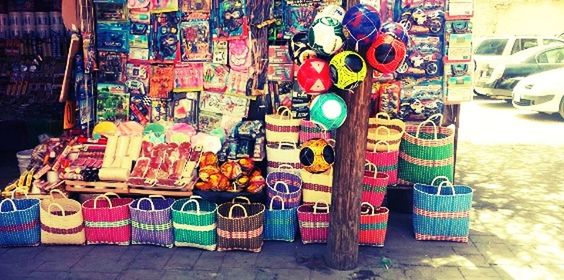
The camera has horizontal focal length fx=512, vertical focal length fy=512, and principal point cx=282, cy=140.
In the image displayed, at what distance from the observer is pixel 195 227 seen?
497 cm

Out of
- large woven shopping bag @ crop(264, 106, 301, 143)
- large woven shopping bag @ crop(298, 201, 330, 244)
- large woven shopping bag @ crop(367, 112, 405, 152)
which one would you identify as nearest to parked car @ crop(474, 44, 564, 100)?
large woven shopping bag @ crop(367, 112, 405, 152)

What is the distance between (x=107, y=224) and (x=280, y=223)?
5.68 ft

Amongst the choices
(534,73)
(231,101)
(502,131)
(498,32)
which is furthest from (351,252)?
(498,32)

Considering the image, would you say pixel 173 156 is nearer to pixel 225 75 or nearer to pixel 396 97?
pixel 225 75

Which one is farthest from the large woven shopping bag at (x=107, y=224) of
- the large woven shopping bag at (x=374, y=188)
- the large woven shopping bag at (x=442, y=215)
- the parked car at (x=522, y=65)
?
the parked car at (x=522, y=65)

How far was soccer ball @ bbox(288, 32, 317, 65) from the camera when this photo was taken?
440 centimetres

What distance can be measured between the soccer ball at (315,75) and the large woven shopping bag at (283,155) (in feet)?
4.67

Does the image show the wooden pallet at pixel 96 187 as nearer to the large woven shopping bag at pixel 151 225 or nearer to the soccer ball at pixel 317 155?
the large woven shopping bag at pixel 151 225

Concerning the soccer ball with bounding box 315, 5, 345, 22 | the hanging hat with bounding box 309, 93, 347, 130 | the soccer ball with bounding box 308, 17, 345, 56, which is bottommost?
the hanging hat with bounding box 309, 93, 347, 130

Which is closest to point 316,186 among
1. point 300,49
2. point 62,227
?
point 300,49

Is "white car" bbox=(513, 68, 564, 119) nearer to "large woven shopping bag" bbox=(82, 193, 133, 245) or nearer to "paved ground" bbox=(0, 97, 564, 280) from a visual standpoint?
"paved ground" bbox=(0, 97, 564, 280)

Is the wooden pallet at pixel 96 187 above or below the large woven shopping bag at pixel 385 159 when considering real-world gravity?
below

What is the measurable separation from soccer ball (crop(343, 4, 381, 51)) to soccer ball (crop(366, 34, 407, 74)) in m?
0.08

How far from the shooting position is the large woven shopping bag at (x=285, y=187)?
5.29 metres
